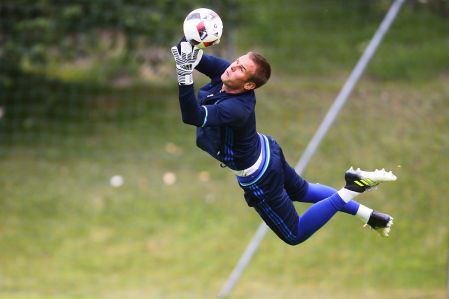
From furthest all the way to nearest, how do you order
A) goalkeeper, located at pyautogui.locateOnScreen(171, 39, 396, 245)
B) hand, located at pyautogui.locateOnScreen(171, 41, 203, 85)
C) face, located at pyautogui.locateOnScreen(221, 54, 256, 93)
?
face, located at pyautogui.locateOnScreen(221, 54, 256, 93) < goalkeeper, located at pyautogui.locateOnScreen(171, 39, 396, 245) < hand, located at pyautogui.locateOnScreen(171, 41, 203, 85)

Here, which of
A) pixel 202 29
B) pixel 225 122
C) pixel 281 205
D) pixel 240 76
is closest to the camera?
pixel 202 29

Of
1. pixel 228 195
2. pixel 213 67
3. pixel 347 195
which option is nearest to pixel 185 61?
pixel 213 67

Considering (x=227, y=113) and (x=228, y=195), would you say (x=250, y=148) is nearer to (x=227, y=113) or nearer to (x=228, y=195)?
(x=227, y=113)

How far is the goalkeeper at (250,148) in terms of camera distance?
4913 millimetres

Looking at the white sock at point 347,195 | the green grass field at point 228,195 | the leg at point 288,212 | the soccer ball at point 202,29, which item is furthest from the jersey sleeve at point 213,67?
the green grass field at point 228,195

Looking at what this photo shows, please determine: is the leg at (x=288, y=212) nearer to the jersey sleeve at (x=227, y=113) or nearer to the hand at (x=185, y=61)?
the jersey sleeve at (x=227, y=113)

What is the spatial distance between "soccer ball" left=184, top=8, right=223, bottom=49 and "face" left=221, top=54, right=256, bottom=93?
32 centimetres

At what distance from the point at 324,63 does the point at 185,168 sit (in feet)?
7.64

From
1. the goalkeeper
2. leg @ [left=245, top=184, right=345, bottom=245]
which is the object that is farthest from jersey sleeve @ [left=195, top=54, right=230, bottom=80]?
leg @ [left=245, top=184, right=345, bottom=245]

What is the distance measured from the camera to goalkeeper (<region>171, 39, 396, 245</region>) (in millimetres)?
Answer: 4913

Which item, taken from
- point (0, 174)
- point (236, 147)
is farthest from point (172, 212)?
point (236, 147)

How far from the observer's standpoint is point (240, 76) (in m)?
5.14

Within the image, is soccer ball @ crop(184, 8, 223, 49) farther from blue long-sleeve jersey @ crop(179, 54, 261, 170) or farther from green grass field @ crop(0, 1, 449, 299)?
green grass field @ crop(0, 1, 449, 299)

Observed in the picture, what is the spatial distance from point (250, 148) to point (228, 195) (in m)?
5.55
